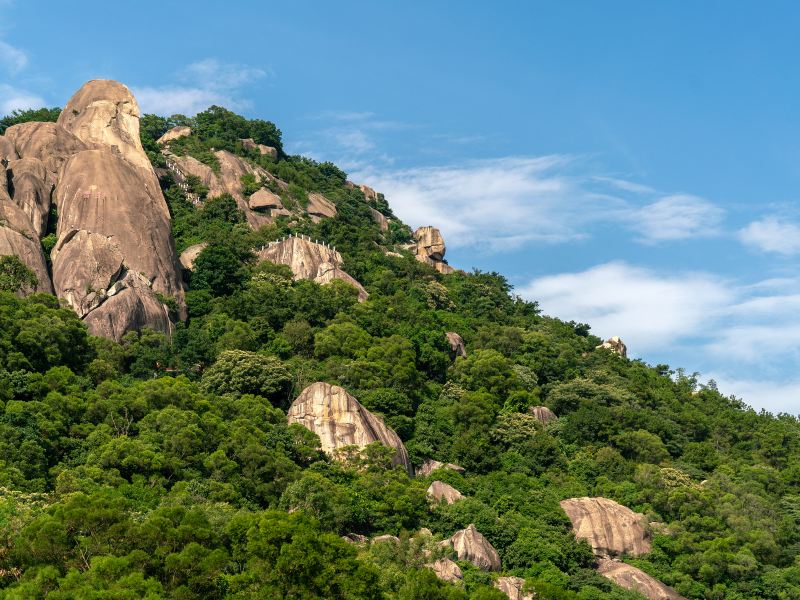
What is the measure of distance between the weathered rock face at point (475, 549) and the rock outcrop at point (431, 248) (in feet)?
151

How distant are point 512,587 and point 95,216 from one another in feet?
120

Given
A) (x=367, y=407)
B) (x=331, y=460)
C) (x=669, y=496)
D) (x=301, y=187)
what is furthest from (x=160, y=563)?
(x=301, y=187)

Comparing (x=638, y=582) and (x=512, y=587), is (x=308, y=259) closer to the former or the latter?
(x=638, y=582)

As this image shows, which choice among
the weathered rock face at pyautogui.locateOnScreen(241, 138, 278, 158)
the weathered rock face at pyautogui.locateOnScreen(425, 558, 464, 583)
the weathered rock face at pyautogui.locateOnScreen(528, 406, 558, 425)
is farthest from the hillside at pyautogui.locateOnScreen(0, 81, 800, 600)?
the weathered rock face at pyautogui.locateOnScreen(241, 138, 278, 158)

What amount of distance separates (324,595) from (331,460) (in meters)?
16.5

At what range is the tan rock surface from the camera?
73250 millimetres

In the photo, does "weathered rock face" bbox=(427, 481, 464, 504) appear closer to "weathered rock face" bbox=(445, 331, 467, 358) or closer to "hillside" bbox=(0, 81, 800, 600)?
"hillside" bbox=(0, 81, 800, 600)

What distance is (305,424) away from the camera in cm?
5403

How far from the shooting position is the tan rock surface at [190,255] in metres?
73.2

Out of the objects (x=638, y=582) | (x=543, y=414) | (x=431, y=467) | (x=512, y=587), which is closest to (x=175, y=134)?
(x=543, y=414)

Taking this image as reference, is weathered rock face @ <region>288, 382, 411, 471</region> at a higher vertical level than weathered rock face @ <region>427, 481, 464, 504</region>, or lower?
higher

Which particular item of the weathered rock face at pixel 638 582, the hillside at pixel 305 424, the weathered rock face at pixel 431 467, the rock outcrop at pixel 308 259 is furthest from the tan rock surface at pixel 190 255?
the weathered rock face at pixel 638 582

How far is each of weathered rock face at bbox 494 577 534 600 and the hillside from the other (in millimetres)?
180

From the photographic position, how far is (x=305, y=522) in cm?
3816
